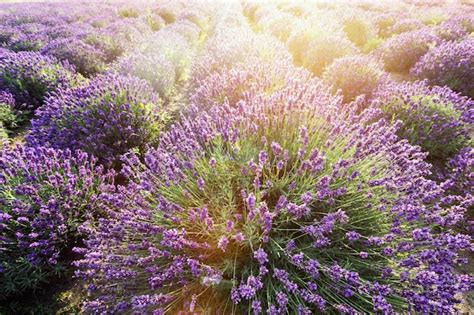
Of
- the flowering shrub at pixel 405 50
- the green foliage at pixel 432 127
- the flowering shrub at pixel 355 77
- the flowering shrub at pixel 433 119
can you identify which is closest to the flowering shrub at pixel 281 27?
the flowering shrub at pixel 405 50

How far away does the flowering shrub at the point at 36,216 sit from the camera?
2.13m

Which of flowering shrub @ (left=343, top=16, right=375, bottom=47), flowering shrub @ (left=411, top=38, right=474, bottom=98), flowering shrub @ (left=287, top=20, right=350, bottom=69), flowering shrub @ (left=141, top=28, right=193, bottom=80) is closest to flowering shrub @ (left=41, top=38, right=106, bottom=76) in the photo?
flowering shrub @ (left=141, top=28, right=193, bottom=80)

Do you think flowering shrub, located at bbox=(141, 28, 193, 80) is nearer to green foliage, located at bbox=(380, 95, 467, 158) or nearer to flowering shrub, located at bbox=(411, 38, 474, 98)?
green foliage, located at bbox=(380, 95, 467, 158)

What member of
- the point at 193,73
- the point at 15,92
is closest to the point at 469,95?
the point at 193,73

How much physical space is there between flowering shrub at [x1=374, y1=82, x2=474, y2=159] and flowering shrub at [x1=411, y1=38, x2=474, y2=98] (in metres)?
1.42

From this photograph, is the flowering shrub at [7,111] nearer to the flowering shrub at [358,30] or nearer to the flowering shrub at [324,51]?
the flowering shrub at [324,51]

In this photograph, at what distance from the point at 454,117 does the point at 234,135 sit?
302 centimetres

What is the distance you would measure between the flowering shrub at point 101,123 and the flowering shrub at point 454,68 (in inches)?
207

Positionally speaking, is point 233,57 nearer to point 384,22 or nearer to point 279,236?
point 279,236

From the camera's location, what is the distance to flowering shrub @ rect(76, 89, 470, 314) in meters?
1.46

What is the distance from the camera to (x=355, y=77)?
14.2 feet

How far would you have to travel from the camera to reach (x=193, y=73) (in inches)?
205

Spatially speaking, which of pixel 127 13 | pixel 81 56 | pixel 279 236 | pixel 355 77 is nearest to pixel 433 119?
pixel 355 77

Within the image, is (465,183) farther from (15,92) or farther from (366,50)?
(15,92)
